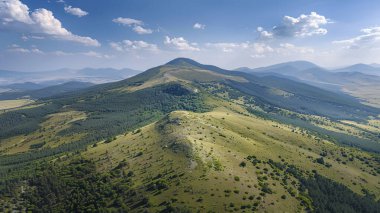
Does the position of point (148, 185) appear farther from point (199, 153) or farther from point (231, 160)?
point (231, 160)

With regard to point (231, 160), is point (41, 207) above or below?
below

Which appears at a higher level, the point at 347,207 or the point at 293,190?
the point at 293,190

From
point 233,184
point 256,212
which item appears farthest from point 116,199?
point 256,212

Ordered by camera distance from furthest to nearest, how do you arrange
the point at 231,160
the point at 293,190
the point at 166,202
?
the point at 231,160, the point at 293,190, the point at 166,202

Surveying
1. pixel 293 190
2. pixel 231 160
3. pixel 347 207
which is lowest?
pixel 347 207

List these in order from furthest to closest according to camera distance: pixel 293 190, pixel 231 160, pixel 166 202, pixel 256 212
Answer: pixel 231 160
pixel 293 190
pixel 166 202
pixel 256 212

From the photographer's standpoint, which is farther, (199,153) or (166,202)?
(199,153)

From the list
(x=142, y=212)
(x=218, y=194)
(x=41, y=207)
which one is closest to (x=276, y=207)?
(x=218, y=194)

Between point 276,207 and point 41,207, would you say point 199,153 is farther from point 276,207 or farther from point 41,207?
point 41,207

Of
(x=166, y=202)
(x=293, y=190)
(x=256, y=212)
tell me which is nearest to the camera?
(x=256, y=212)
